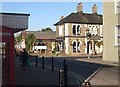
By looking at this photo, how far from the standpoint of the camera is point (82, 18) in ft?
238

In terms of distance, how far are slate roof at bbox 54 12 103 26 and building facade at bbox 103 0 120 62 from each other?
102 ft

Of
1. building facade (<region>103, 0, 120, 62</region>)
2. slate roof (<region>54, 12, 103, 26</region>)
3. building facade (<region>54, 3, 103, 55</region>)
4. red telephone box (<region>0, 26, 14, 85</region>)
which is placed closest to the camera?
red telephone box (<region>0, 26, 14, 85</region>)

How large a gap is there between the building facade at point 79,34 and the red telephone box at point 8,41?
187ft

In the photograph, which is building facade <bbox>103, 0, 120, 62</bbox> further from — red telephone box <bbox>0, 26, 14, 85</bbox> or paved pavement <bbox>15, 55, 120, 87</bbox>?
red telephone box <bbox>0, 26, 14, 85</bbox>

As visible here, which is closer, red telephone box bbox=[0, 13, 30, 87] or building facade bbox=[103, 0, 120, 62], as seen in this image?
red telephone box bbox=[0, 13, 30, 87]

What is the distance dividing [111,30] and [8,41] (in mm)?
28879

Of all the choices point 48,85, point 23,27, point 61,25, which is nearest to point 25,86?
point 48,85

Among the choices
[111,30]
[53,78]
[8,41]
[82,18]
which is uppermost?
[82,18]

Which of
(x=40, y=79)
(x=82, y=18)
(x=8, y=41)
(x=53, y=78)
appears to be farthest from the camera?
(x=82, y=18)

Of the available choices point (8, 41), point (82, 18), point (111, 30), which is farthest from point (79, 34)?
point (8, 41)

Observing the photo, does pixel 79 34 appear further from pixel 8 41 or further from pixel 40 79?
pixel 8 41

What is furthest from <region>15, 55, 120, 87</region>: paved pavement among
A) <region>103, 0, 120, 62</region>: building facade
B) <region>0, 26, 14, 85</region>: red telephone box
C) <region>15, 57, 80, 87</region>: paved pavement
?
<region>103, 0, 120, 62</region>: building facade

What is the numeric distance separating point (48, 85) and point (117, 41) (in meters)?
23.7

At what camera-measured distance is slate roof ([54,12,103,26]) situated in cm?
7134
